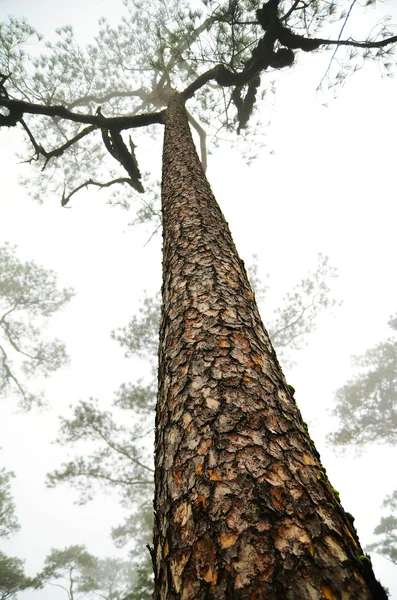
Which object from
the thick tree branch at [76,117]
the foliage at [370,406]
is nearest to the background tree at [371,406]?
the foliage at [370,406]

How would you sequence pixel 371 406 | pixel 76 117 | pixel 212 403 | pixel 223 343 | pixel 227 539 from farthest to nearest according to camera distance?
pixel 371 406, pixel 76 117, pixel 223 343, pixel 212 403, pixel 227 539

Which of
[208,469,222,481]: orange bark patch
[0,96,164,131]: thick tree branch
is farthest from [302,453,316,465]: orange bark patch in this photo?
[0,96,164,131]: thick tree branch

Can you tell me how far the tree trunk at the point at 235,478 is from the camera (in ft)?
2.23

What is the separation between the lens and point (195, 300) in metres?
1.59

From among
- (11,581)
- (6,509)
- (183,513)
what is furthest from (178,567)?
(11,581)

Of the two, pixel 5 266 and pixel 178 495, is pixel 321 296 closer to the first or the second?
pixel 178 495

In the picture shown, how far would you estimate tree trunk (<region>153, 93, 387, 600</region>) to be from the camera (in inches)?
26.8

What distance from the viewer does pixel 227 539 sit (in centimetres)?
76

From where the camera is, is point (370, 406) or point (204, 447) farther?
point (370, 406)

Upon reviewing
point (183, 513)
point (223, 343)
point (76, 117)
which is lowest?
point (183, 513)

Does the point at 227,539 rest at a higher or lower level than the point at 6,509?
lower

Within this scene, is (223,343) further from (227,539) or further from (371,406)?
(371,406)

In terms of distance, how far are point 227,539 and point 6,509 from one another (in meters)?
22.9

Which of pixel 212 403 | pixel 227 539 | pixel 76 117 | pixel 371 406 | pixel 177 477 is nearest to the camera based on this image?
pixel 227 539
